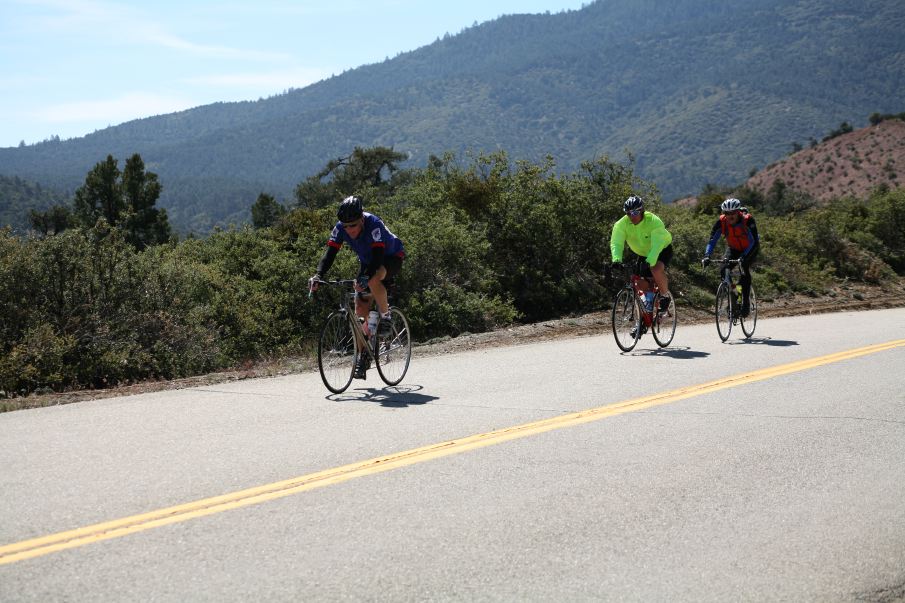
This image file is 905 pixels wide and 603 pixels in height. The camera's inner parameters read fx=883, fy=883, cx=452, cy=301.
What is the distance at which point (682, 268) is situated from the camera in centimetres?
2464

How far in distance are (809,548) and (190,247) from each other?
920 inches

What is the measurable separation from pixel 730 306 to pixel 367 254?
744 centimetres

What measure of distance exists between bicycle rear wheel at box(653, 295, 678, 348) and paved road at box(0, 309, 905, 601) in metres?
3.49

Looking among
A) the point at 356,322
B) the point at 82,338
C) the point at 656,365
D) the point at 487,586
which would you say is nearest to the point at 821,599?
the point at 487,586

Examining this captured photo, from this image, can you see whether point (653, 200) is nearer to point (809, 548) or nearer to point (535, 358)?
point (535, 358)

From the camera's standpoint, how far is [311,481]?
577cm

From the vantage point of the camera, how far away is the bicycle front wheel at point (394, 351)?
976 cm

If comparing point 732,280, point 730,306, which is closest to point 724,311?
point 730,306

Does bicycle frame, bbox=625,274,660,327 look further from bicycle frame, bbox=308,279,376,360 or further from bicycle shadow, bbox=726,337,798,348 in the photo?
bicycle frame, bbox=308,279,376,360

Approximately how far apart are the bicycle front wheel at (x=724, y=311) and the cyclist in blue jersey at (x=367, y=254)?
6768 millimetres

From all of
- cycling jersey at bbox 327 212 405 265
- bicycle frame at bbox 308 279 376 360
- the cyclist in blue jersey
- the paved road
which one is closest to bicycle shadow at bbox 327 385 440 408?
the paved road

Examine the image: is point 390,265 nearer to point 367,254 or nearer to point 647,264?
point 367,254

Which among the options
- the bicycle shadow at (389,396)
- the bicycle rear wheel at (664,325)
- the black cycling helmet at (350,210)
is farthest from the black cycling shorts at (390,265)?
the bicycle rear wheel at (664,325)

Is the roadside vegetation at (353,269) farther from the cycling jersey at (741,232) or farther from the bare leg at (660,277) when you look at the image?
the bare leg at (660,277)
